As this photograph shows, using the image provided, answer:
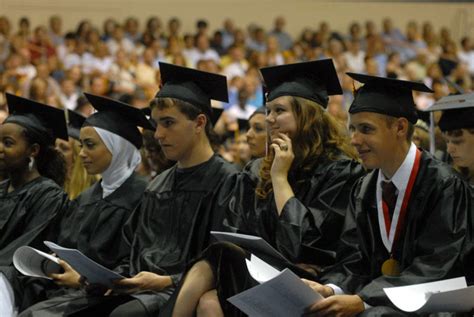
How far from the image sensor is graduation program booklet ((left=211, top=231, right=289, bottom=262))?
4297 millimetres

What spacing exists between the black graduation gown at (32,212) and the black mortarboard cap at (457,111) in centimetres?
240

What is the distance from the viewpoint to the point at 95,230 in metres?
5.54

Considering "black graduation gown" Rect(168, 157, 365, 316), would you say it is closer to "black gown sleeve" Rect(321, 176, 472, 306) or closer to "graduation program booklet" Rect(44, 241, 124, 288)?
"black gown sleeve" Rect(321, 176, 472, 306)

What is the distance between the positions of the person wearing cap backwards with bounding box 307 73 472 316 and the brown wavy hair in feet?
1.11

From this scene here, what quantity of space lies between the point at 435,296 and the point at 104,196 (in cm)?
255

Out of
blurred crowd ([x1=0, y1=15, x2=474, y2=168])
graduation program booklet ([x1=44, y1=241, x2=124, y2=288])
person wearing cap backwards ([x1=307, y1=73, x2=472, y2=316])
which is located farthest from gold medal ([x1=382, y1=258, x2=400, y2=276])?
blurred crowd ([x1=0, y1=15, x2=474, y2=168])

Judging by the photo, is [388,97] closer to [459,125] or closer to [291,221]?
[459,125]

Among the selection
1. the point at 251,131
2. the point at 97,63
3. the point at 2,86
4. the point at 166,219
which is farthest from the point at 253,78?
the point at 166,219

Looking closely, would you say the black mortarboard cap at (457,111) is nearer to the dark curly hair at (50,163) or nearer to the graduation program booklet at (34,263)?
the graduation program booklet at (34,263)

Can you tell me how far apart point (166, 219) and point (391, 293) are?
1.78 metres

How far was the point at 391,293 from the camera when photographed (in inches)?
149

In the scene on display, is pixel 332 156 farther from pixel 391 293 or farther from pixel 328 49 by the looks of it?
pixel 328 49

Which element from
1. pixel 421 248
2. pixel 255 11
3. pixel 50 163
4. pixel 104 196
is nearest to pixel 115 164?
pixel 104 196

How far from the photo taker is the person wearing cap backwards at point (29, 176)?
18.7ft
